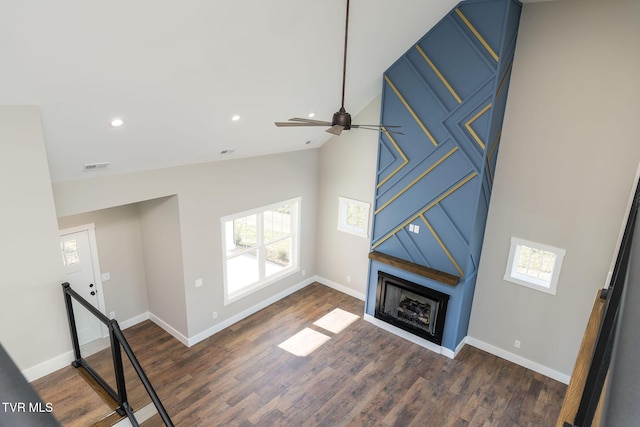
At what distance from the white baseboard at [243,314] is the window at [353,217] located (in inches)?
60.0

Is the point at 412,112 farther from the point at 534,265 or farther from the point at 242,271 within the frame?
the point at 242,271

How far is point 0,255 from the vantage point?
138 inches

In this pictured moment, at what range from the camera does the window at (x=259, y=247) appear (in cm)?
705

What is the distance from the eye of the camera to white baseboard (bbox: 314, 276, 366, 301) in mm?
8102

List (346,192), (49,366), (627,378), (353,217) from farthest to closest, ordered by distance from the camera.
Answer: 1. (353,217)
2. (346,192)
3. (49,366)
4. (627,378)

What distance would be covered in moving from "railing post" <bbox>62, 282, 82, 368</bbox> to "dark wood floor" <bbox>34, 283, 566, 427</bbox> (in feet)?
5.19

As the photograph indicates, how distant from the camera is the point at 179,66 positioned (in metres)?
3.61

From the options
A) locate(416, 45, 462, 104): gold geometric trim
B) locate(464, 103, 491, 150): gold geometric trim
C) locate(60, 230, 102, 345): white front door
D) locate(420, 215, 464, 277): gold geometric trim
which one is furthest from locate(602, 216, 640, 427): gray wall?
locate(60, 230, 102, 345): white front door

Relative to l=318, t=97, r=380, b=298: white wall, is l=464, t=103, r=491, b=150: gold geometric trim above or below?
above

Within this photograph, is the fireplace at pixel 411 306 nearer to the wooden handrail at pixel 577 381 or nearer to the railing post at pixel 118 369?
the wooden handrail at pixel 577 381

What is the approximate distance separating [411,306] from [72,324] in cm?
484

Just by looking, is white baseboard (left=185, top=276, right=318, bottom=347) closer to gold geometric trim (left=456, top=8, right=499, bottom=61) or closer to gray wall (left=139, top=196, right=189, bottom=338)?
gray wall (left=139, top=196, right=189, bottom=338)

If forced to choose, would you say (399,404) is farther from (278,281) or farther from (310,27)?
(310,27)

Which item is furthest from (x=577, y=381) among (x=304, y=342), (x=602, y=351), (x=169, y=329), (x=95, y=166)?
(x=169, y=329)
